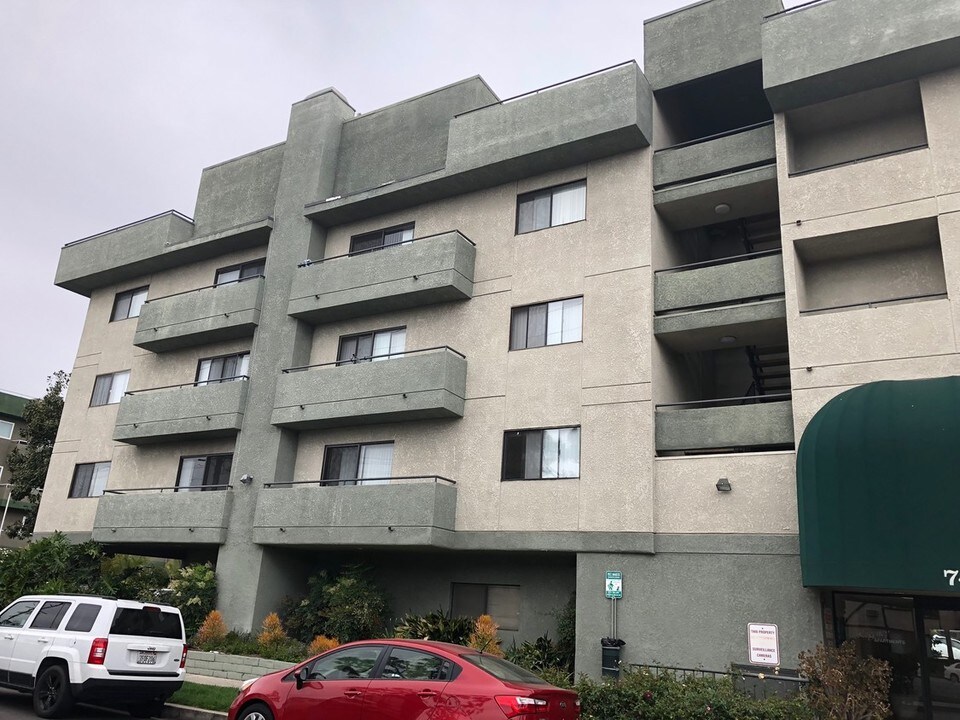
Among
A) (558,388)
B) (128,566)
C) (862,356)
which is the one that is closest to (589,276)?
(558,388)

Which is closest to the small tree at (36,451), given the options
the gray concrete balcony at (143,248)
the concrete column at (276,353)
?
the gray concrete balcony at (143,248)

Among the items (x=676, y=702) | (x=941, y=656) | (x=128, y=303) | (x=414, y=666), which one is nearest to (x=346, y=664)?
(x=414, y=666)

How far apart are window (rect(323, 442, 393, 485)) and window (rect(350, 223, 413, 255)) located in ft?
19.6

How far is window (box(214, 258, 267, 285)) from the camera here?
26359mm

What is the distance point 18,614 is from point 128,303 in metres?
17.8

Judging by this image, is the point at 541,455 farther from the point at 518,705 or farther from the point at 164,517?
the point at 164,517

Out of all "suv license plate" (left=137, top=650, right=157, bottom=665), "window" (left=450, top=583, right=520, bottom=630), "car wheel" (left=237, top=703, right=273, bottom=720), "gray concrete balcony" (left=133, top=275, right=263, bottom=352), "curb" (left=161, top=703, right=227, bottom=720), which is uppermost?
"gray concrete balcony" (left=133, top=275, right=263, bottom=352)

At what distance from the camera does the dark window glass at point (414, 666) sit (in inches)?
373

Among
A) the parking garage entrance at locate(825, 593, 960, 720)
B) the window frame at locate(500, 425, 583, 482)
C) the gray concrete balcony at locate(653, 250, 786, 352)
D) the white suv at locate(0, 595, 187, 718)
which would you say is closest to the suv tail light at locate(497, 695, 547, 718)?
the white suv at locate(0, 595, 187, 718)

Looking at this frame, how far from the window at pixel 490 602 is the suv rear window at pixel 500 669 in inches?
353

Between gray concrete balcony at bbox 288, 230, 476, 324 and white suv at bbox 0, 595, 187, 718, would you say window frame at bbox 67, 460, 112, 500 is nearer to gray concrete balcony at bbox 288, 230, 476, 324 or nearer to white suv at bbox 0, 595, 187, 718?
gray concrete balcony at bbox 288, 230, 476, 324

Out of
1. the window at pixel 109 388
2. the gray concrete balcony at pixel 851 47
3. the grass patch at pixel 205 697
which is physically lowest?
the grass patch at pixel 205 697

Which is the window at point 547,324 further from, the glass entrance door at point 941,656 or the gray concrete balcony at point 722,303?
the glass entrance door at point 941,656

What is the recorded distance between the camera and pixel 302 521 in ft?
66.9
